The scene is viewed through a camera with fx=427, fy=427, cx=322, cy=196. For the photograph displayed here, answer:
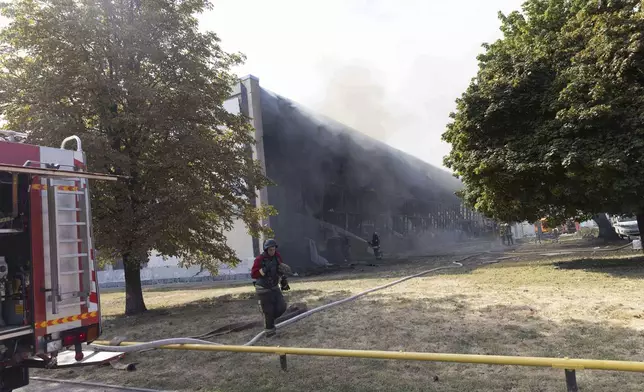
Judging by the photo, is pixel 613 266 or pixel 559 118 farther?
pixel 613 266

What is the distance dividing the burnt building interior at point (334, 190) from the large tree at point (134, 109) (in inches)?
381

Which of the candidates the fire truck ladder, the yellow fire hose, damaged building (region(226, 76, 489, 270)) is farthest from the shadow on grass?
damaged building (region(226, 76, 489, 270))

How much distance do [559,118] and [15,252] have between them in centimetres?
1092

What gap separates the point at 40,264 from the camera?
13.2 ft

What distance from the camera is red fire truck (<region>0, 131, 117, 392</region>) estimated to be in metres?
3.95

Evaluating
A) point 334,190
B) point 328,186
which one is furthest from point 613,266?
point 334,190

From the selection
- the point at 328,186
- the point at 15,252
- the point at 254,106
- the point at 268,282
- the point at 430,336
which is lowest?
the point at 430,336

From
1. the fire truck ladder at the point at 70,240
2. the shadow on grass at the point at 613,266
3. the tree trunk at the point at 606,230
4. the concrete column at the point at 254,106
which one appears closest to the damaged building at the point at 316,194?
the concrete column at the point at 254,106

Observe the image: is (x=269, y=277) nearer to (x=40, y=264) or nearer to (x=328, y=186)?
(x=40, y=264)

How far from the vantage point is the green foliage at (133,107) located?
905cm

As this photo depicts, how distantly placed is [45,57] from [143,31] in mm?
2119

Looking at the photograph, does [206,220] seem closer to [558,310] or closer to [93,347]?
[93,347]

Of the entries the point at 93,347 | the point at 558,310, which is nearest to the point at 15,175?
the point at 93,347

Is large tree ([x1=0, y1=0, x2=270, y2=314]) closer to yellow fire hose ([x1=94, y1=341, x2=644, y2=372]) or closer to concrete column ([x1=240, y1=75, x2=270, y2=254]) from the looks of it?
yellow fire hose ([x1=94, y1=341, x2=644, y2=372])
